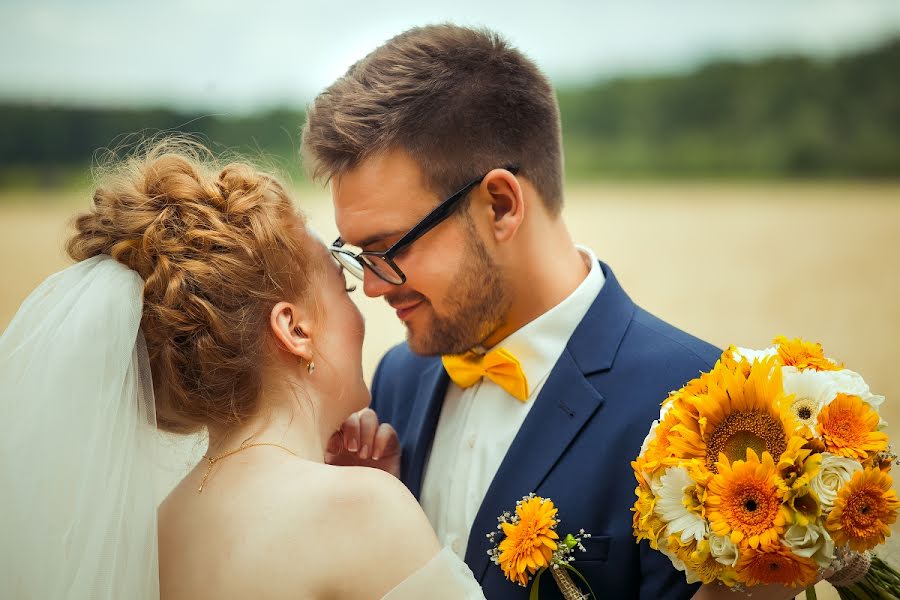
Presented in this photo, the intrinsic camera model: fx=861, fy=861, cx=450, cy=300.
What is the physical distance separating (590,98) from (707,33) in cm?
669

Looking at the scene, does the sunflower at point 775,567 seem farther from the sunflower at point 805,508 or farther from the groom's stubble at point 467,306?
the groom's stubble at point 467,306

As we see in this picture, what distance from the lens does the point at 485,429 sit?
2861mm

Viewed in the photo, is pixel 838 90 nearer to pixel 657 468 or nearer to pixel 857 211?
pixel 857 211

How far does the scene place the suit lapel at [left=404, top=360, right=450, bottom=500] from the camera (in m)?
2.99

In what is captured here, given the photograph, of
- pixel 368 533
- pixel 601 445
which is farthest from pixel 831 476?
pixel 368 533

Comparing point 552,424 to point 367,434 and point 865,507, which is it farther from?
point 865,507

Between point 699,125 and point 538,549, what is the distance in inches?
1309

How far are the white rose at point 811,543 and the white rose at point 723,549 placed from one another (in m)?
0.11

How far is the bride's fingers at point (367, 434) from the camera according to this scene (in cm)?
302

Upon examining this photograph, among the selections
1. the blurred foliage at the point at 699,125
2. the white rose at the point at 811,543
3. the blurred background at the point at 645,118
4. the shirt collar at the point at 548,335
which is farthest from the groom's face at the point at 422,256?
the blurred foliage at the point at 699,125

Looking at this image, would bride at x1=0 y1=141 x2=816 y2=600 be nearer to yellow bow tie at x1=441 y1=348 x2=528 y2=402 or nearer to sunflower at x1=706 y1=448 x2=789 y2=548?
sunflower at x1=706 y1=448 x2=789 y2=548

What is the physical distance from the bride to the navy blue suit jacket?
0.37m

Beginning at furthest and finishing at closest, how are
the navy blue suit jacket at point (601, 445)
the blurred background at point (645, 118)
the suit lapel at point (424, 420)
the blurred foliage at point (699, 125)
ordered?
the blurred foliage at point (699, 125)
the blurred background at point (645, 118)
the suit lapel at point (424, 420)
the navy blue suit jacket at point (601, 445)

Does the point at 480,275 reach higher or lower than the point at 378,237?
lower
